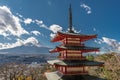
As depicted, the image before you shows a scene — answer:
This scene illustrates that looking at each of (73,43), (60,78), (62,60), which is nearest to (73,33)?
(73,43)

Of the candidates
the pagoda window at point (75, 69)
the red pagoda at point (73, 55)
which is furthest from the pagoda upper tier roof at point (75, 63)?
the pagoda window at point (75, 69)

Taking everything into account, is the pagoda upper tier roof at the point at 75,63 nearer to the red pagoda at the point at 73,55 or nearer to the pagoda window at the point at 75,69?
the red pagoda at the point at 73,55

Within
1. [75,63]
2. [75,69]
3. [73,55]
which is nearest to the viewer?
[75,63]

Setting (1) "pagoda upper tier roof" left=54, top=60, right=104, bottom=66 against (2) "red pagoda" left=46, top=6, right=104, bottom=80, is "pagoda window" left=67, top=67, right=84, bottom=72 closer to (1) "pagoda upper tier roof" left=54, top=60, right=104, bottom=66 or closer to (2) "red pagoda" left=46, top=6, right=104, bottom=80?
(2) "red pagoda" left=46, top=6, right=104, bottom=80

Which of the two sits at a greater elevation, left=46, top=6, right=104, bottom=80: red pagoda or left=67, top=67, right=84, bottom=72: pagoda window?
left=46, top=6, right=104, bottom=80: red pagoda

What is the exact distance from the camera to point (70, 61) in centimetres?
2845

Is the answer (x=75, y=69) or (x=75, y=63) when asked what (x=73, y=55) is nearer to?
(x=75, y=63)

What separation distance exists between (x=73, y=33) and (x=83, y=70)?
4.95m

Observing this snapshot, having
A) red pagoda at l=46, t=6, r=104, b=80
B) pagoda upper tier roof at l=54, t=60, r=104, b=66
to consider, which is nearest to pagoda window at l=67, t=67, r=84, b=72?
red pagoda at l=46, t=6, r=104, b=80

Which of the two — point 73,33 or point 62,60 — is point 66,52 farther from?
point 73,33

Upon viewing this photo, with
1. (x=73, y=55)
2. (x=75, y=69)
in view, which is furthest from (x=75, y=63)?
(x=73, y=55)

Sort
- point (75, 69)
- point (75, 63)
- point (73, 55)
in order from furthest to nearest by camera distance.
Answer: point (73, 55)
point (75, 69)
point (75, 63)

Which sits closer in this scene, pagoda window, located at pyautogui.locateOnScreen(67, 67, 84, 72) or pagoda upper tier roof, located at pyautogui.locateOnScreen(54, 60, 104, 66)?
pagoda upper tier roof, located at pyautogui.locateOnScreen(54, 60, 104, 66)

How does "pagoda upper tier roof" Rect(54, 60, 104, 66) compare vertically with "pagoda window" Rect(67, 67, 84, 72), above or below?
above
